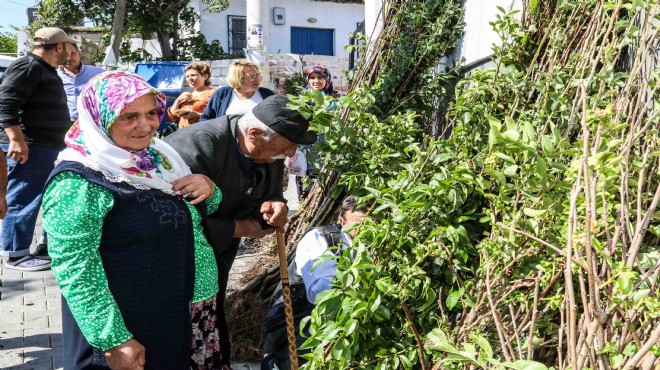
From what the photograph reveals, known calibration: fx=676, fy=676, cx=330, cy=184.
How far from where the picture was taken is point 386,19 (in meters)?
4.46

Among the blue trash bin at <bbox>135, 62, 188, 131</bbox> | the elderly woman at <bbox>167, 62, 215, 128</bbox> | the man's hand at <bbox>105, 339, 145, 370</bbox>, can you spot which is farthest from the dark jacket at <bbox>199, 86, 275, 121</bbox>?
the blue trash bin at <bbox>135, 62, 188, 131</bbox>

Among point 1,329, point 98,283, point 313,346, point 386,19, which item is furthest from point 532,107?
point 1,329

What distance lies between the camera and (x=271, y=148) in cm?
301

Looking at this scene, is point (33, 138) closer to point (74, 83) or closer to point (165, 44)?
point (74, 83)

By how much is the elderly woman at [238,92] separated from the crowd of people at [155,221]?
2334mm

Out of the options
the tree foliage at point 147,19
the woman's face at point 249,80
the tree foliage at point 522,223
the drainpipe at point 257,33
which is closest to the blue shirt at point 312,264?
the tree foliage at point 522,223

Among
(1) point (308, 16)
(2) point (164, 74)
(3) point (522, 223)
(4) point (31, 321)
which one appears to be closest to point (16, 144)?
(4) point (31, 321)

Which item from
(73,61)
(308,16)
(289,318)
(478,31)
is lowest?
(289,318)

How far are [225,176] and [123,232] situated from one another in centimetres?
74

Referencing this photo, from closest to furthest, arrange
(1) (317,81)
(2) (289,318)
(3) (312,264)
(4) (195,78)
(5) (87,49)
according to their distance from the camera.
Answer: (2) (289,318)
(3) (312,264)
(4) (195,78)
(1) (317,81)
(5) (87,49)

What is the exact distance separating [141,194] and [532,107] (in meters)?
1.48

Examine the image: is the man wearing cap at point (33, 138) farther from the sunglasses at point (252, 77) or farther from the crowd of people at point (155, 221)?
the crowd of people at point (155, 221)

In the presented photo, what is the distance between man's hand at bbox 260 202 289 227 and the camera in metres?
3.10

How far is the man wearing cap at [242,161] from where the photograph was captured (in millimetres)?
2912
